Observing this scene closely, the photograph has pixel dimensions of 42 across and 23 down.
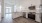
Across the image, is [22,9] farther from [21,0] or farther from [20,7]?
[21,0]

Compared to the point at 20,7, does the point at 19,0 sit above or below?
above

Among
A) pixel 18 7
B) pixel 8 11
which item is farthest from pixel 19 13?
pixel 8 11

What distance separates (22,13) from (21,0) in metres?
1.29

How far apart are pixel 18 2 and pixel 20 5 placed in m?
0.38

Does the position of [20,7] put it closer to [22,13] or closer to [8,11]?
[22,13]

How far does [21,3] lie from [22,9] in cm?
61

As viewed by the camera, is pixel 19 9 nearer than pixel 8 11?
Yes

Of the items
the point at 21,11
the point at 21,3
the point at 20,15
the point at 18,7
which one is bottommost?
the point at 20,15

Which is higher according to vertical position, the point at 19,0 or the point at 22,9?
the point at 19,0

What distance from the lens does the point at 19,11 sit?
6.46 metres

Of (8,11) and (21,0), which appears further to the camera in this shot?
(8,11)

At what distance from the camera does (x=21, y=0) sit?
620 centimetres

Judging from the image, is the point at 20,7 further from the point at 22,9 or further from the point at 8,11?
the point at 8,11

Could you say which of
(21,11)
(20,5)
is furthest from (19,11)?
(20,5)
